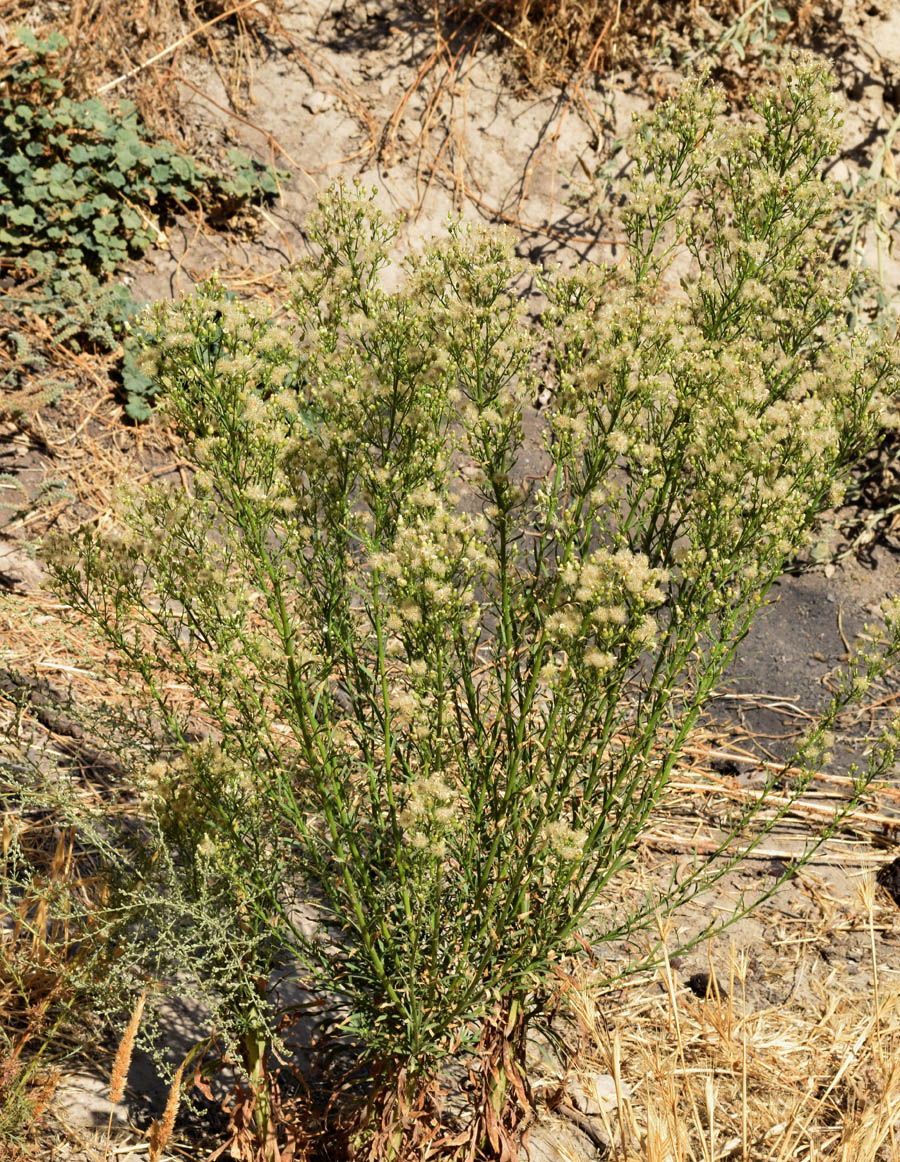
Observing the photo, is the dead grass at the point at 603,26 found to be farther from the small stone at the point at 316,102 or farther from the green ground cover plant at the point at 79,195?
the green ground cover plant at the point at 79,195

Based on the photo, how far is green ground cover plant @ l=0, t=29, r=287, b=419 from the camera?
5.28 m

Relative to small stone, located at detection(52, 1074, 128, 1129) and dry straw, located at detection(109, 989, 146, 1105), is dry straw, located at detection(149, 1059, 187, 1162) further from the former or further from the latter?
small stone, located at detection(52, 1074, 128, 1129)

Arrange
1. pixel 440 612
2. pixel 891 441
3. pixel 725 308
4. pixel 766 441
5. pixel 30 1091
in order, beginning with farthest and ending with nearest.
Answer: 1. pixel 891 441
2. pixel 30 1091
3. pixel 725 308
4. pixel 766 441
5. pixel 440 612

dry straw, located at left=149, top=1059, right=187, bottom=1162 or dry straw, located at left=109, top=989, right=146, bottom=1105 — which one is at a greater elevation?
dry straw, located at left=109, top=989, right=146, bottom=1105

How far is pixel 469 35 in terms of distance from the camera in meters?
6.61

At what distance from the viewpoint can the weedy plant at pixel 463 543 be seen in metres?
1.90

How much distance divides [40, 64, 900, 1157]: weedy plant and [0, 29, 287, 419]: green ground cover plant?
3186mm

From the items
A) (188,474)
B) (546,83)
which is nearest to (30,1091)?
(188,474)

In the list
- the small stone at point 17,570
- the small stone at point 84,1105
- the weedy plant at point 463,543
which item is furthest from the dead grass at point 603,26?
the small stone at point 84,1105

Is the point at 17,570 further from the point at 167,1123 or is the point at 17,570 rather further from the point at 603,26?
the point at 603,26

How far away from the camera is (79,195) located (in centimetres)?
543

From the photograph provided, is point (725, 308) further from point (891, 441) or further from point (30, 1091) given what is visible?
point (891, 441)

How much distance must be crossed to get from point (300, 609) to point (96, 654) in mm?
2190

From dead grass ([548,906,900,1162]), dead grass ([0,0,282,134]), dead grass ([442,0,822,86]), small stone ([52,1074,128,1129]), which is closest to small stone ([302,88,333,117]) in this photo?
dead grass ([0,0,282,134])
